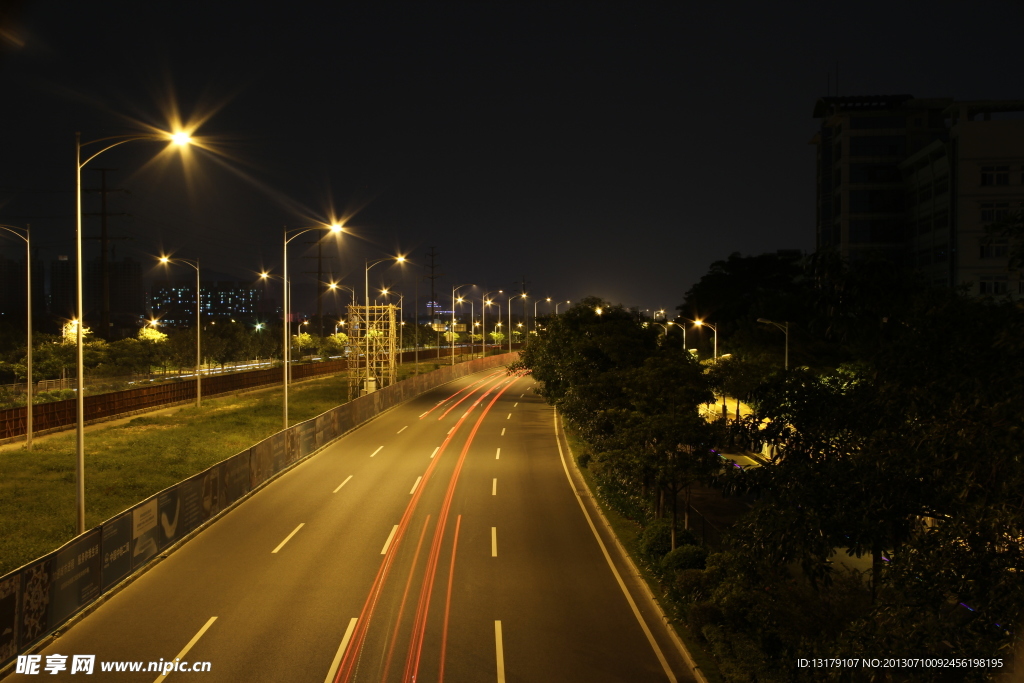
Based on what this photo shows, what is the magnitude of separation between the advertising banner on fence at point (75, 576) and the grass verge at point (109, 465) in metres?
3.56

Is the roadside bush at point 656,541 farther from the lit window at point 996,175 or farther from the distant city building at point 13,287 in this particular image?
the distant city building at point 13,287

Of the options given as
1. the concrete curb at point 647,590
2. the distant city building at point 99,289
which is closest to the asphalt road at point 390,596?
the concrete curb at point 647,590

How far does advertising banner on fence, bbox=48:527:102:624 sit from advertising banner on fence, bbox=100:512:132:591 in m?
0.23

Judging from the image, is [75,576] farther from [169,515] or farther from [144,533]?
[169,515]

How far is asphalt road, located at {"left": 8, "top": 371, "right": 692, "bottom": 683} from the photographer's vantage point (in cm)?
1261

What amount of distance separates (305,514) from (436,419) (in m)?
24.0

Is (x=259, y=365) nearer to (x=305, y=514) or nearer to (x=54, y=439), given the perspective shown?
(x=54, y=439)

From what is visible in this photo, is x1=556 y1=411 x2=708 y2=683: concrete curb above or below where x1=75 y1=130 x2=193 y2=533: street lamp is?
below

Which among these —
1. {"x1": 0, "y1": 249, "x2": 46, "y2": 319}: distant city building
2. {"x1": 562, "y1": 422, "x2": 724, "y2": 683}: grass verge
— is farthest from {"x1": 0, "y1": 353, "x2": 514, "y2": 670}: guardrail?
{"x1": 0, "y1": 249, "x2": 46, "y2": 319}: distant city building

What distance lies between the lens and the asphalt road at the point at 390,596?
12609mm

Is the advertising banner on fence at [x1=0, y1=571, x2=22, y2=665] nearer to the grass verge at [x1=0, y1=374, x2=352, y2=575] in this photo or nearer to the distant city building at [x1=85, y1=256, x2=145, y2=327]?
the grass verge at [x1=0, y1=374, x2=352, y2=575]

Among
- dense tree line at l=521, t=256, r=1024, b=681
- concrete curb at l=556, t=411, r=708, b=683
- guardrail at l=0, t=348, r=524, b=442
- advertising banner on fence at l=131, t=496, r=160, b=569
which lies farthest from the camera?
guardrail at l=0, t=348, r=524, b=442

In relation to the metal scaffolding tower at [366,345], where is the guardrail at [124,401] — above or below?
below

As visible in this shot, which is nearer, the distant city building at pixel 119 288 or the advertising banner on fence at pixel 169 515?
the advertising banner on fence at pixel 169 515
